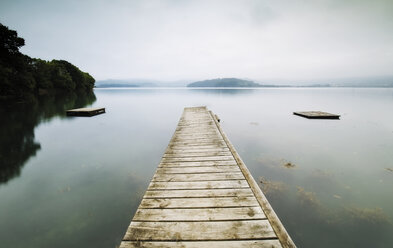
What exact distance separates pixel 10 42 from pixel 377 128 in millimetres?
65827

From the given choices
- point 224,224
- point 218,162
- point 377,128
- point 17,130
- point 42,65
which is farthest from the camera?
point 42,65

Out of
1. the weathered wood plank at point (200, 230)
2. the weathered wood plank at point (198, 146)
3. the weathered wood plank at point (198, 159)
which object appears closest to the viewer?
the weathered wood plank at point (200, 230)

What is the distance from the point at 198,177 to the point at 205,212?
1398 mm

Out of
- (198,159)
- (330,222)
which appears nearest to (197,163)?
(198,159)

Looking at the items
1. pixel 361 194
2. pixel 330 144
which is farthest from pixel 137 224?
pixel 330 144

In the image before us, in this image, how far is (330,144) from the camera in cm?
1230

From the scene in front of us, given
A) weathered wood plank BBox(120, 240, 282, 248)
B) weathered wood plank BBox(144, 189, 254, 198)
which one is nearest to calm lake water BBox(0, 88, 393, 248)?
weathered wood plank BBox(144, 189, 254, 198)

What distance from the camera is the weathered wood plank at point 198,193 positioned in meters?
3.77

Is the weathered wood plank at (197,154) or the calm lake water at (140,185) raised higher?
the weathered wood plank at (197,154)

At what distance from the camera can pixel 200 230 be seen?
2816 mm

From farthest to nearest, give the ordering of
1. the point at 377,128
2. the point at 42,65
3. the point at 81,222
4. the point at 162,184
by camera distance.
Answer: the point at 42,65 → the point at 377,128 → the point at 81,222 → the point at 162,184

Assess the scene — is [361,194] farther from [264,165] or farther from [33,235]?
[33,235]

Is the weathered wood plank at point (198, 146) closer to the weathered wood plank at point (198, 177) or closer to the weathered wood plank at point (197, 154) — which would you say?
the weathered wood plank at point (197, 154)

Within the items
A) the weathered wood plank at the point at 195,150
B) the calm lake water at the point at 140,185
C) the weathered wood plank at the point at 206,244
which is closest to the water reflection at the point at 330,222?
the calm lake water at the point at 140,185
